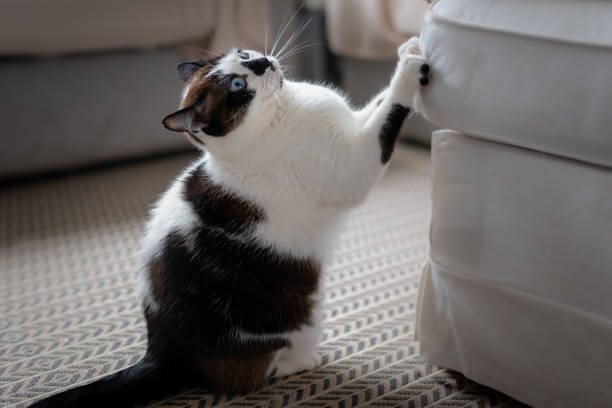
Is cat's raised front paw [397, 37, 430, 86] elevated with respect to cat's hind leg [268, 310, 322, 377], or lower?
elevated

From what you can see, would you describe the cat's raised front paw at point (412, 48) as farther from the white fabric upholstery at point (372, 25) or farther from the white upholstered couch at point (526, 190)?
the white fabric upholstery at point (372, 25)

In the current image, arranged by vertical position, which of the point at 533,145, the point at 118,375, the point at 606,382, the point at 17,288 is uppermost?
the point at 533,145

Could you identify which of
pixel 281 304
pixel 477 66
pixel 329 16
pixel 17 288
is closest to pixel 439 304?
pixel 281 304

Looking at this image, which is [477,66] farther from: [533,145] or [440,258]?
[440,258]

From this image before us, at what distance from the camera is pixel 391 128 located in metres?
0.92

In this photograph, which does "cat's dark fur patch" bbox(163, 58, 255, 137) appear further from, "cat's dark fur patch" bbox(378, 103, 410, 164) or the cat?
"cat's dark fur patch" bbox(378, 103, 410, 164)

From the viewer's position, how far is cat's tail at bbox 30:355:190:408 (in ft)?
2.85

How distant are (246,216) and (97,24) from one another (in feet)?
4.37

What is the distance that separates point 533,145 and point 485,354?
37 centimetres

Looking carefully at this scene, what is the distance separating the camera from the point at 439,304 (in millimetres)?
1011

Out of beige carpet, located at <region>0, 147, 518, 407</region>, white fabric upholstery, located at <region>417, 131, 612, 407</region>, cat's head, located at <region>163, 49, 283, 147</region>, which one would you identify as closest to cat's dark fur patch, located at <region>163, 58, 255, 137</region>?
cat's head, located at <region>163, 49, 283, 147</region>

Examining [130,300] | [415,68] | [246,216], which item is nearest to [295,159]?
[246,216]

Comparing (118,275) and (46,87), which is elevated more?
(46,87)

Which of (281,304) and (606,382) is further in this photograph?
(281,304)
